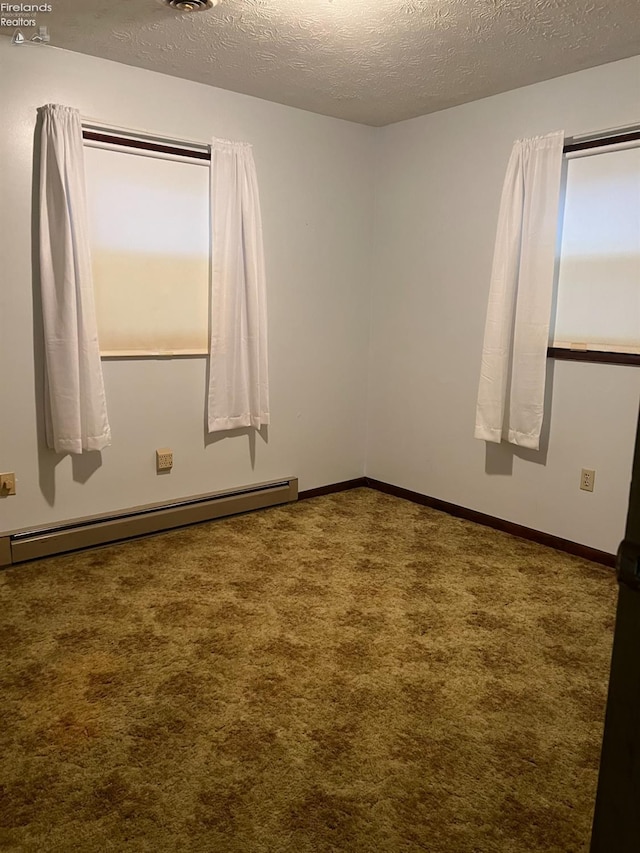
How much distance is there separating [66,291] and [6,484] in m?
A: 0.96

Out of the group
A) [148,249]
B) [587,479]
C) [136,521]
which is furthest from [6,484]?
[587,479]

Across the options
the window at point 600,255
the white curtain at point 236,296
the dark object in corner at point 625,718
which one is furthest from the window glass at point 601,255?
the dark object in corner at point 625,718

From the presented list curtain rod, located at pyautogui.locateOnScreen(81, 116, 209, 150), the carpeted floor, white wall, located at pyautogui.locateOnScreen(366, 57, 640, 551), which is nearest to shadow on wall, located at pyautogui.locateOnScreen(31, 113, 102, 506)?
curtain rod, located at pyautogui.locateOnScreen(81, 116, 209, 150)

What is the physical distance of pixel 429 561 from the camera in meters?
3.41

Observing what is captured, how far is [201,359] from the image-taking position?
3799 millimetres

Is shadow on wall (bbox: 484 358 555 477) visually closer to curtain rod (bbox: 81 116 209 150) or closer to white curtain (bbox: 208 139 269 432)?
white curtain (bbox: 208 139 269 432)

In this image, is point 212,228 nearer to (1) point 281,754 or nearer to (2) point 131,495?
(2) point 131,495

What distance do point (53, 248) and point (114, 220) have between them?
39cm

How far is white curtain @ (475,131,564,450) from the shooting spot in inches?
133

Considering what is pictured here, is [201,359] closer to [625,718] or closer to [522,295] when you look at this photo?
[522,295]

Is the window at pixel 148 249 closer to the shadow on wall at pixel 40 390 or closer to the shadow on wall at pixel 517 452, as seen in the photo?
the shadow on wall at pixel 40 390

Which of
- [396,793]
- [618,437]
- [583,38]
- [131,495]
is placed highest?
[583,38]

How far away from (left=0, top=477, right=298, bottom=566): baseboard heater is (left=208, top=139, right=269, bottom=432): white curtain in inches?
17.4

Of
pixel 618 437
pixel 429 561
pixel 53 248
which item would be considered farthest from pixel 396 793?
pixel 53 248
